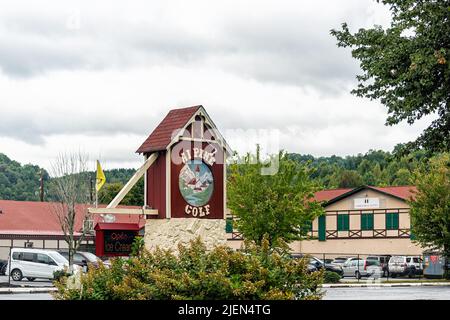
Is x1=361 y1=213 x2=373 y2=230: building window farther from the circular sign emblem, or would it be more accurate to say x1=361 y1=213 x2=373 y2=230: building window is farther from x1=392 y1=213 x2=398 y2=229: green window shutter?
the circular sign emblem

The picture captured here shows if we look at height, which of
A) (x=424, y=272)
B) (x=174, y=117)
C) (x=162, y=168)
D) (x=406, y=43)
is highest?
(x=406, y=43)

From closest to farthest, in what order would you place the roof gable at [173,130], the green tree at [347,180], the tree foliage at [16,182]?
the roof gable at [173,130] → the tree foliage at [16,182] → the green tree at [347,180]

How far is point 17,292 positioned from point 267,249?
77.7ft

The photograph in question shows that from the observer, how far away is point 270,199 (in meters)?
48.1

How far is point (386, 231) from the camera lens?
2549 inches

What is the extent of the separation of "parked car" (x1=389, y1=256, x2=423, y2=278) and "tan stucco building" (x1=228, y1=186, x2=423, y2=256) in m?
6.78

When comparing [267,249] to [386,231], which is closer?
[267,249]

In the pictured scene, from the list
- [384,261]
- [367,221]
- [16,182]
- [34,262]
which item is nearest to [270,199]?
[34,262]

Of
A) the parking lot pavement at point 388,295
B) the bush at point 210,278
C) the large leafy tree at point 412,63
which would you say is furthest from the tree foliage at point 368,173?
the bush at point 210,278

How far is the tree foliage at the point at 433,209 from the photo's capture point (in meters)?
49.1

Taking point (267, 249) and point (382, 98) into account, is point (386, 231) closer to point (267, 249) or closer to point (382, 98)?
point (382, 98)

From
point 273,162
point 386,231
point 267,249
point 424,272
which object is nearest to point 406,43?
point 267,249

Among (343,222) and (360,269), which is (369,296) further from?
(343,222)

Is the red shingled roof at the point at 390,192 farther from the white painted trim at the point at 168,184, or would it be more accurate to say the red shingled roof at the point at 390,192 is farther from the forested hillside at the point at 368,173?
the white painted trim at the point at 168,184
